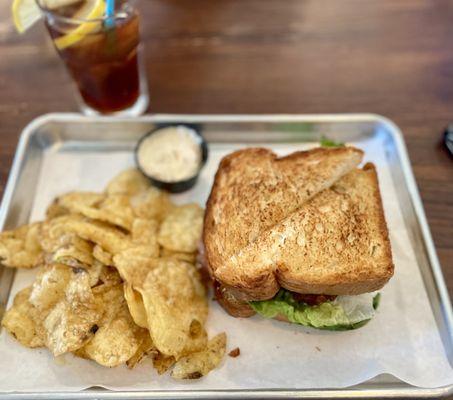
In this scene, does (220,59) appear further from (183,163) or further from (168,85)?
(183,163)

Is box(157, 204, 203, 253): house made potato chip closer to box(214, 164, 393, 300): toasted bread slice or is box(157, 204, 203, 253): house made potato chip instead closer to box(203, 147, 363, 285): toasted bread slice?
box(203, 147, 363, 285): toasted bread slice

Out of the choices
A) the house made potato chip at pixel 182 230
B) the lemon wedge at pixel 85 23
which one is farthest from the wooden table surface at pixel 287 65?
the house made potato chip at pixel 182 230

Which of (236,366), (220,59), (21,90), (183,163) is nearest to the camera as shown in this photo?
(236,366)

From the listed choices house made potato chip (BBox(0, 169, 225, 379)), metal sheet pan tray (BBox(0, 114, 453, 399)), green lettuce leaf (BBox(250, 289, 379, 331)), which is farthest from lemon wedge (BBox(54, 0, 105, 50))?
green lettuce leaf (BBox(250, 289, 379, 331))

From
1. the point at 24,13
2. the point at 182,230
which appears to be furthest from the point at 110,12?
the point at 182,230

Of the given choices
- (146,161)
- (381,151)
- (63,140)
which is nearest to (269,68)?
(381,151)

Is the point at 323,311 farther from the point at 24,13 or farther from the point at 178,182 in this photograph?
the point at 24,13
